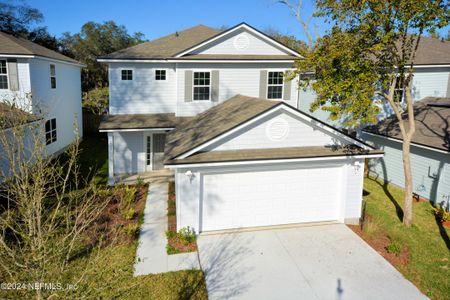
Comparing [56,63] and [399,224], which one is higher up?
[56,63]

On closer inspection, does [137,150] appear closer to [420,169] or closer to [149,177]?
[149,177]

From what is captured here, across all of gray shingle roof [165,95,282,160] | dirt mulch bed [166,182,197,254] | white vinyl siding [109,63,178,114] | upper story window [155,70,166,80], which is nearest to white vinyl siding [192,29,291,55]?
upper story window [155,70,166,80]

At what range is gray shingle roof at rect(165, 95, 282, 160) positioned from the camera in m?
10.7

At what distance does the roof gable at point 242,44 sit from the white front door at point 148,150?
4.61 meters

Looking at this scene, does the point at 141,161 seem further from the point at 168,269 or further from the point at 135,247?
the point at 168,269

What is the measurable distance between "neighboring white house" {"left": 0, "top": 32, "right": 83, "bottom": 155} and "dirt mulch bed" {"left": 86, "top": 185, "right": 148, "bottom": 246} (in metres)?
3.29

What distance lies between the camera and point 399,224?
11.5m

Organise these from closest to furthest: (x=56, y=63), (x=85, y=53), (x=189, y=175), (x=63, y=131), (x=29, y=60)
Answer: (x=189, y=175) < (x=29, y=60) < (x=56, y=63) < (x=63, y=131) < (x=85, y=53)

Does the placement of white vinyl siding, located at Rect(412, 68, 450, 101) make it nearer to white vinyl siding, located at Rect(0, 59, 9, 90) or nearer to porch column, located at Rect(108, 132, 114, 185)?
porch column, located at Rect(108, 132, 114, 185)

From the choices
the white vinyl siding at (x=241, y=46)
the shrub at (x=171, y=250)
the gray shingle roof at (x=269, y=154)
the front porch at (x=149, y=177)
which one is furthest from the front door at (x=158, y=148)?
the shrub at (x=171, y=250)

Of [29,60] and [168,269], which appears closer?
[168,269]

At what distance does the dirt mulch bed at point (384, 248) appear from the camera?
9.19 meters

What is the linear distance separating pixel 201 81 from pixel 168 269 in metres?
10.8

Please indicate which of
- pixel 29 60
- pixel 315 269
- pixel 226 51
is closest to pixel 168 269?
pixel 315 269
